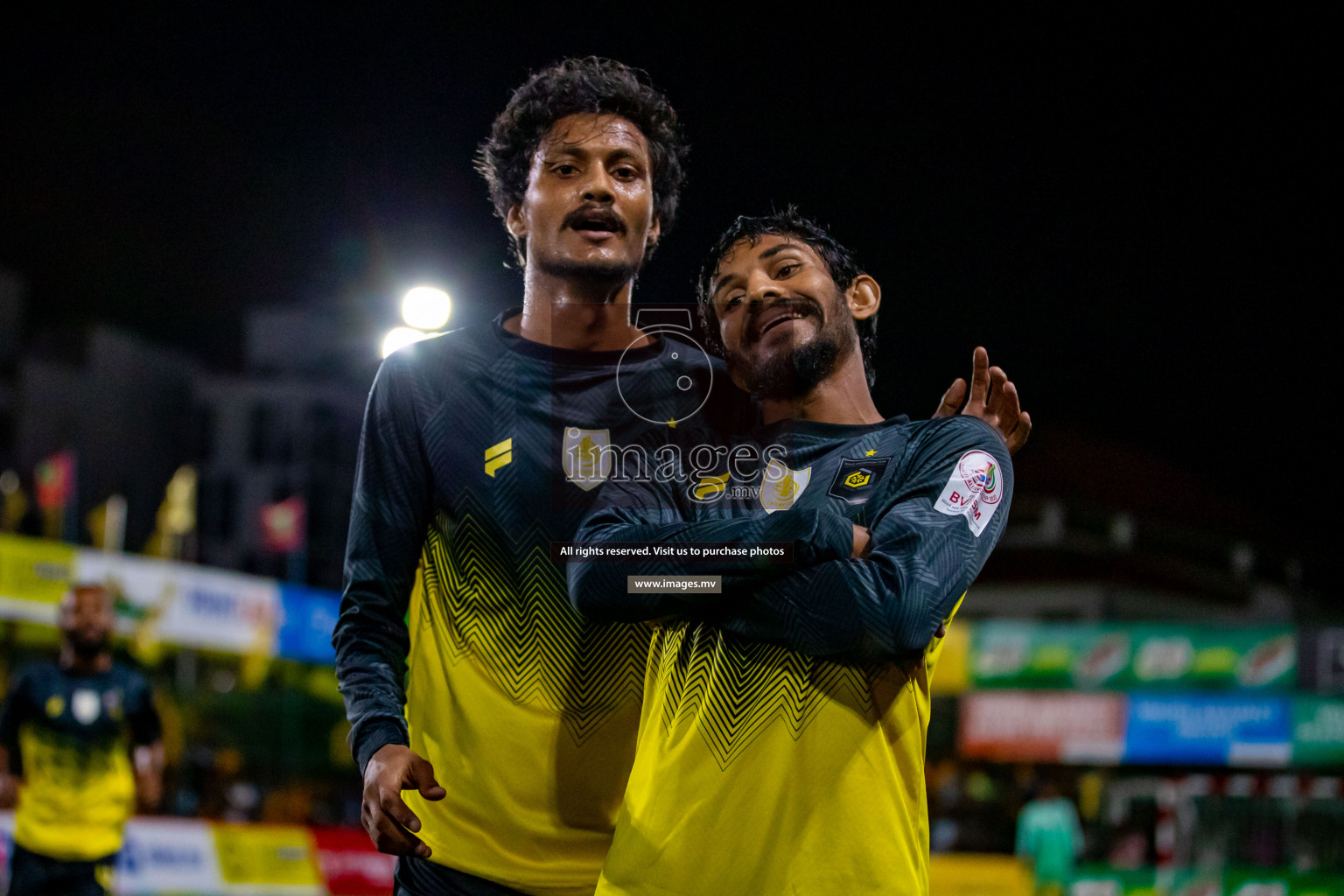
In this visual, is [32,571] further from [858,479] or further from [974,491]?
[974,491]

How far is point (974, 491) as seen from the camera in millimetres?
2148

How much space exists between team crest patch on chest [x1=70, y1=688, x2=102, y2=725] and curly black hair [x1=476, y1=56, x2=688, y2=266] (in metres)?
5.24

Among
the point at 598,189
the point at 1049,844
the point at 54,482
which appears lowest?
the point at 1049,844

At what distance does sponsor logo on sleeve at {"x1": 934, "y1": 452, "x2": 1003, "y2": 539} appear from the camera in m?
2.13

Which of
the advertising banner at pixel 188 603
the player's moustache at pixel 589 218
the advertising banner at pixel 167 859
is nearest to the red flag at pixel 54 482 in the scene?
the advertising banner at pixel 188 603

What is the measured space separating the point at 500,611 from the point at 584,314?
23.8 inches

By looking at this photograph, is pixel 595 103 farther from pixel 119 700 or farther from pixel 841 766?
pixel 119 700

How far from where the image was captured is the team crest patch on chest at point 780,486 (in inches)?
89.4

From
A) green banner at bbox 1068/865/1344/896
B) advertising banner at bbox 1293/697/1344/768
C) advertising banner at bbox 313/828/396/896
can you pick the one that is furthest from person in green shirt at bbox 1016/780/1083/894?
advertising banner at bbox 313/828/396/896

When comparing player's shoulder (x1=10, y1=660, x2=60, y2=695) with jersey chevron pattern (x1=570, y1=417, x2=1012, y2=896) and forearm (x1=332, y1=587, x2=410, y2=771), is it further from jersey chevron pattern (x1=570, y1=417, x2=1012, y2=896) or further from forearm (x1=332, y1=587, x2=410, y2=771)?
jersey chevron pattern (x1=570, y1=417, x2=1012, y2=896)

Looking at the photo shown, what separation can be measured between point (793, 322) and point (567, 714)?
33.0 inches

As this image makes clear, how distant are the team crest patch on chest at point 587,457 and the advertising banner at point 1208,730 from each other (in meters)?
16.9

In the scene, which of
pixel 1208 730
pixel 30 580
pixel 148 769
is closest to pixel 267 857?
pixel 148 769

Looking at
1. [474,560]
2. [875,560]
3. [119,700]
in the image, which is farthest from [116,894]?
[875,560]
